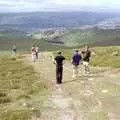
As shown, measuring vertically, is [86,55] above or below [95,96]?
above

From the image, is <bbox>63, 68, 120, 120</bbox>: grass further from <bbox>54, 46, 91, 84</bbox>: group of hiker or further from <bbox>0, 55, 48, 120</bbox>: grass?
<bbox>0, 55, 48, 120</bbox>: grass

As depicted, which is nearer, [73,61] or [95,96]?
[95,96]

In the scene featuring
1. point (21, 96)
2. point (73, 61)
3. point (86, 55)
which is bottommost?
point (21, 96)

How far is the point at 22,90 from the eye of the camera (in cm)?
3153

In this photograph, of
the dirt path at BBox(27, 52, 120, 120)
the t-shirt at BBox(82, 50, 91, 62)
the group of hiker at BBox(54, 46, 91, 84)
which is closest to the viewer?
the dirt path at BBox(27, 52, 120, 120)

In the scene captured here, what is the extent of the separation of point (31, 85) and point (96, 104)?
9142 mm

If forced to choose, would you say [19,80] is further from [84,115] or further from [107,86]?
[84,115]

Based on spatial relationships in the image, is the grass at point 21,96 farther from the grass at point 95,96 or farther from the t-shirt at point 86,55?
the t-shirt at point 86,55

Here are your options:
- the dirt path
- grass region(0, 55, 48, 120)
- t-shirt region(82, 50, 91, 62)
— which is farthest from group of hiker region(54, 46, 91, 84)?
grass region(0, 55, 48, 120)

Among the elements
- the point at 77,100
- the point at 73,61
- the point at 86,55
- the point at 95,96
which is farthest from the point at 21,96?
the point at 86,55

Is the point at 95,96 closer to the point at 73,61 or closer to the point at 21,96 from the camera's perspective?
the point at 21,96

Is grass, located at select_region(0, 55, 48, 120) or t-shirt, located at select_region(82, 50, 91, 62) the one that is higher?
t-shirt, located at select_region(82, 50, 91, 62)

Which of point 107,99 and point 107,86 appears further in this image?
point 107,86

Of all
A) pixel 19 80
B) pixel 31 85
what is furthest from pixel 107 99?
pixel 19 80
